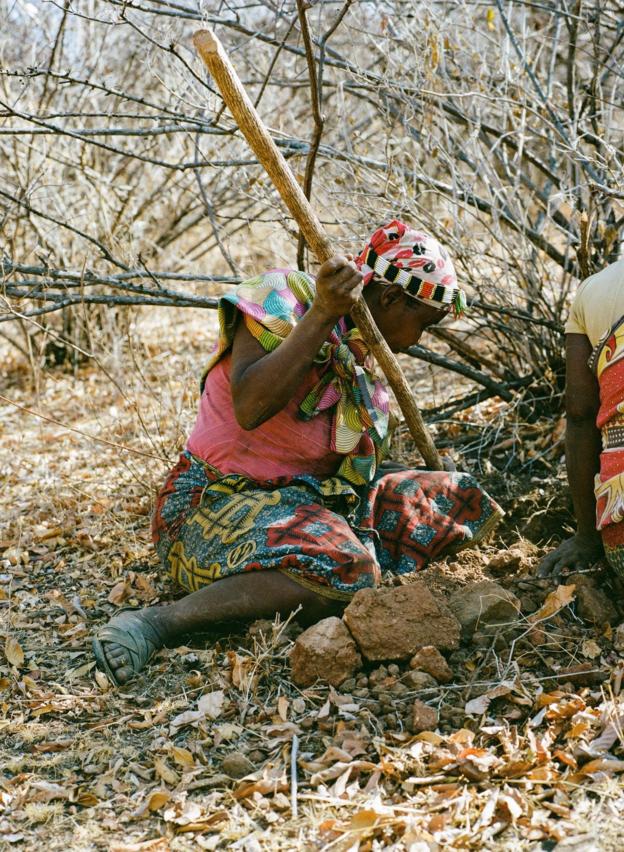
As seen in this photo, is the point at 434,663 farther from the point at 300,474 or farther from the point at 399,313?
the point at 399,313

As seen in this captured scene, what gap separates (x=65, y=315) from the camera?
20.2 feet

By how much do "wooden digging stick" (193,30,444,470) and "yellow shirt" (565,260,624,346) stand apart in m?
0.58

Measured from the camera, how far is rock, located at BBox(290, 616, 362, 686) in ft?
7.66

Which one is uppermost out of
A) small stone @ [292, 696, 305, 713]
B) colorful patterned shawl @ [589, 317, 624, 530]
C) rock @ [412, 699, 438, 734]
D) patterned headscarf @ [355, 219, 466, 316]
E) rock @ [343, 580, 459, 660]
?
patterned headscarf @ [355, 219, 466, 316]

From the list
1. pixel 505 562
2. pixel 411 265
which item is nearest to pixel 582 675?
pixel 505 562

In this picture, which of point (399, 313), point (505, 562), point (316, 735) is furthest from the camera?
point (505, 562)

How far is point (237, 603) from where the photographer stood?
2.52 m

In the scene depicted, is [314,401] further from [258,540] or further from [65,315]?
[65,315]

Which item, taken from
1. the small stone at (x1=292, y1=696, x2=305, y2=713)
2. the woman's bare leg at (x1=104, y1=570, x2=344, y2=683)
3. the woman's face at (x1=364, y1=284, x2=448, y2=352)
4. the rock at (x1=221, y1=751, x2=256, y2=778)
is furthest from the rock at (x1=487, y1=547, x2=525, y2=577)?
the rock at (x1=221, y1=751, x2=256, y2=778)

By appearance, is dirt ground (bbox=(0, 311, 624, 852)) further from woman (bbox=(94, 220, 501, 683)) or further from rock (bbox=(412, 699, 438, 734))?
woman (bbox=(94, 220, 501, 683))

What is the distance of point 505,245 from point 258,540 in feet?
5.98

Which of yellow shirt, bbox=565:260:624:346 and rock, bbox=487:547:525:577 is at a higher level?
yellow shirt, bbox=565:260:624:346

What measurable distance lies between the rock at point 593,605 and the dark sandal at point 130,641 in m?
1.23

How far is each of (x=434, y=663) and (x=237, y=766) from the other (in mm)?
593
